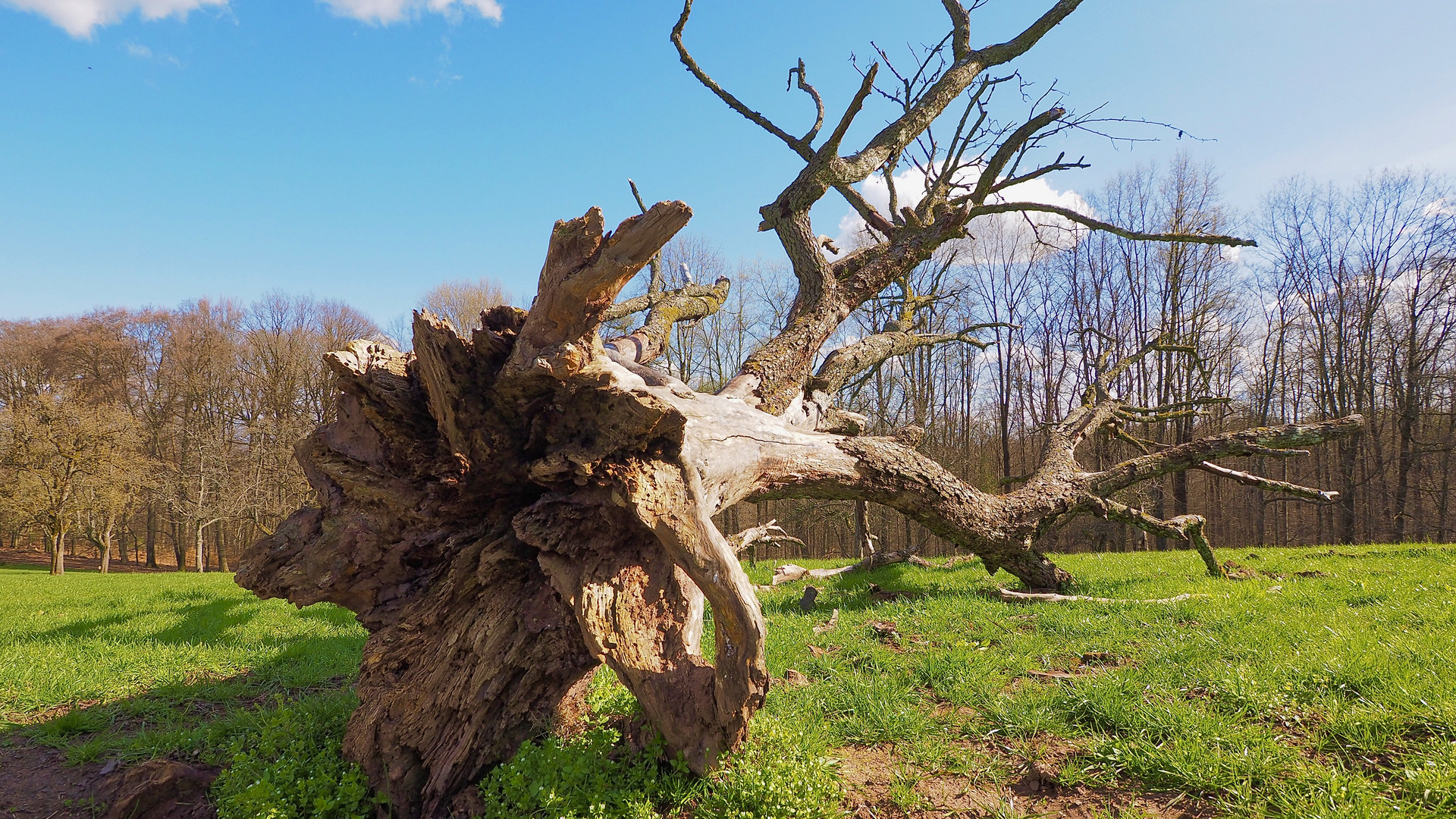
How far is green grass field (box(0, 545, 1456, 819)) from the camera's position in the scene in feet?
9.43

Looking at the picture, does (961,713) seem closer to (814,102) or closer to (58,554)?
(814,102)

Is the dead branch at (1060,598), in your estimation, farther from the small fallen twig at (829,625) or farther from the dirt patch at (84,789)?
the dirt patch at (84,789)

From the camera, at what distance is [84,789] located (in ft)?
11.1

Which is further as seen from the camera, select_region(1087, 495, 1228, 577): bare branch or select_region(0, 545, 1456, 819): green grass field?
select_region(1087, 495, 1228, 577): bare branch

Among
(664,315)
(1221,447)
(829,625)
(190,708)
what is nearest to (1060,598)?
(829,625)

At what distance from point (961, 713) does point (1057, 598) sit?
362cm

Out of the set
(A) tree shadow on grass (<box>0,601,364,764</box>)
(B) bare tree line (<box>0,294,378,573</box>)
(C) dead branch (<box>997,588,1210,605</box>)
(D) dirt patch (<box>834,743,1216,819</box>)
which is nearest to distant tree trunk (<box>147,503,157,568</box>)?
(B) bare tree line (<box>0,294,378,573</box>)

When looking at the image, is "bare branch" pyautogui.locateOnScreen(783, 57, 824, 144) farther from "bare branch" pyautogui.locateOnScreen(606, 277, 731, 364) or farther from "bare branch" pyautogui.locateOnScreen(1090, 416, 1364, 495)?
"bare branch" pyautogui.locateOnScreen(1090, 416, 1364, 495)

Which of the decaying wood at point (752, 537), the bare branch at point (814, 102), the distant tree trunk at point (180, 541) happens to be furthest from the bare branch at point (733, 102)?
the distant tree trunk at point (180, 541)

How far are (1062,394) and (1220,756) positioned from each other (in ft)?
77.1

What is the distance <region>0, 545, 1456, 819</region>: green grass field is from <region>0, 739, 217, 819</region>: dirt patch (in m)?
0.16

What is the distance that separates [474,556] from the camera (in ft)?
11.5

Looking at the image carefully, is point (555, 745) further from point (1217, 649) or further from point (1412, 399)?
point (1412, 399)

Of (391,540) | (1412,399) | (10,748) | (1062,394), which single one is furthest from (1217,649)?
(1412,399)
